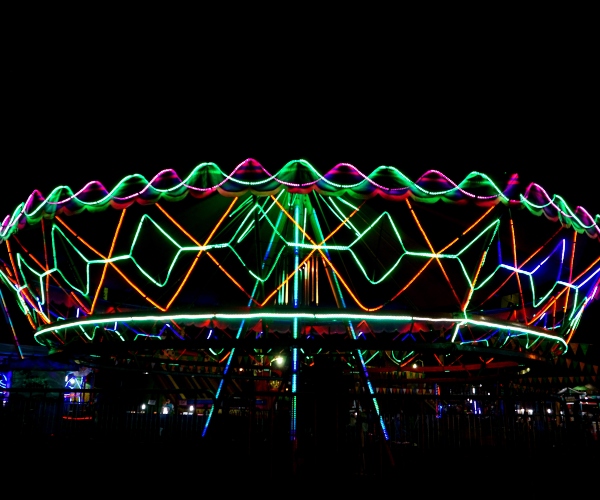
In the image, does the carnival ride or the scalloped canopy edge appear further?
the carnival ride

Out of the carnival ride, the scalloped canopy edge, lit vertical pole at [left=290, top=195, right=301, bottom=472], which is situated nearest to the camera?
lit vertical pole at [left=290, top=195, right=301, bottom=472]

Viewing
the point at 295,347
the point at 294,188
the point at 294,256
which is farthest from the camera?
the point at 294,256

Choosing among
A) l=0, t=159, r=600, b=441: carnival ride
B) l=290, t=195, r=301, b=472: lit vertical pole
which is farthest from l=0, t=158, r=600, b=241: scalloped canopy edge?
l=290, t=195, r=301, b=472: lit vertical pole

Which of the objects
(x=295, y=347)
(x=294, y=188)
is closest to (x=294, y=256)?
(x=295, y=347)

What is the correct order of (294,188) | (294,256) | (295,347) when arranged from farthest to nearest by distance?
(294,256), (295,347), (294,188)

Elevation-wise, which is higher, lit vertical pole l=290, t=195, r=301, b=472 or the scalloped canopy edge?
the scalloped canopy edge

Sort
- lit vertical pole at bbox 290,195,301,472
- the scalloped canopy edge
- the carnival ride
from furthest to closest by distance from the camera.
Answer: the carnival ride < the scalloped canopy edge < lit vertical pole at bbox 290,195,301,472

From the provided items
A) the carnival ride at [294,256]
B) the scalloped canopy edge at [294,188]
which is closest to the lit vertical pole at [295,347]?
the carnival ride at [294,256]

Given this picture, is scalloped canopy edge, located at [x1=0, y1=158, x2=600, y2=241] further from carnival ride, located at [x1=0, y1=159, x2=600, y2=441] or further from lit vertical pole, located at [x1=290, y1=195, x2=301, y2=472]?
lit vertical pole, located at [x1=290, y1=195, x2=301, y2=472]

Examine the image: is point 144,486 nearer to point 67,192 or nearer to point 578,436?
point 67,192

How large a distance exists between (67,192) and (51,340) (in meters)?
3.79

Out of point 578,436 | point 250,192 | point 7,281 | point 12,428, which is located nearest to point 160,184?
point 250,192

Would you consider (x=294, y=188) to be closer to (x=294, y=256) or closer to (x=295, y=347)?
(x=294, y=256)

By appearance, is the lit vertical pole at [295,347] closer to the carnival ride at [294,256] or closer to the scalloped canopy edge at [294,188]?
the carnival ride at [294,256]
